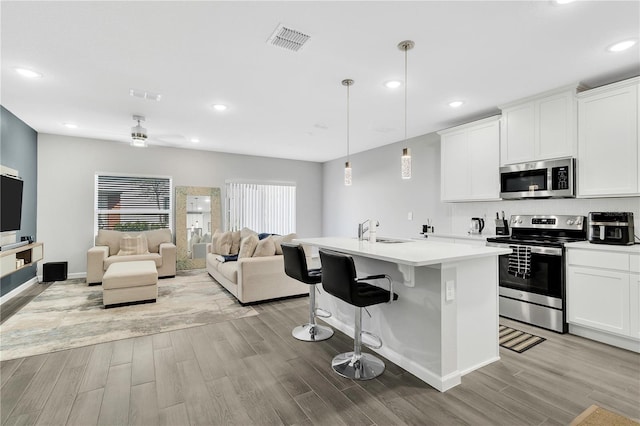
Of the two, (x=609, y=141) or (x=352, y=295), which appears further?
(x=609, y=141)

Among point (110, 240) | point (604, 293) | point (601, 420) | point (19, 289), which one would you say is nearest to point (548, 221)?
point (604, 293)

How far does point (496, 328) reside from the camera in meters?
2.73

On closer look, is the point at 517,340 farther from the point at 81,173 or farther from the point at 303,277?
the point at 81,173

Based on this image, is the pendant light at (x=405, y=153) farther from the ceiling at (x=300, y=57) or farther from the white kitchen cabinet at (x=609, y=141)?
the white kitchen cabinet at (x=609, y=141)

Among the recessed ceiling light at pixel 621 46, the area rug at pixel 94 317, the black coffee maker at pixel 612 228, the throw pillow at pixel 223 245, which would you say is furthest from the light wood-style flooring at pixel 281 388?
the throw pillow at pixel 223 245

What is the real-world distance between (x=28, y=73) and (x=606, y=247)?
5.92m

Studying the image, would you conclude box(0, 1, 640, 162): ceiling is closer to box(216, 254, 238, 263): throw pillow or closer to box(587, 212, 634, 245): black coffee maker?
box(587, 212, 634, 245): black coffee maker

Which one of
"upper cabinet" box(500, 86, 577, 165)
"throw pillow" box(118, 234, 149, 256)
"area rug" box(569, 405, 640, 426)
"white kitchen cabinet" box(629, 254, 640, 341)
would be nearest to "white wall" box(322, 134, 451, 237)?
"upper cabinet" box(500, 86, 577, 165)

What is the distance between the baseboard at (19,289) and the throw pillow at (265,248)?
3496mm

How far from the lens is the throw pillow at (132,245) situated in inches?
229

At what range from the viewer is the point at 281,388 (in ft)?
7.60

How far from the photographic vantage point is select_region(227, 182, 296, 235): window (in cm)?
747

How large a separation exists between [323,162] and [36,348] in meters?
6.87

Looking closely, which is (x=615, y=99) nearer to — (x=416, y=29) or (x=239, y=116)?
(x=416, y=29)
